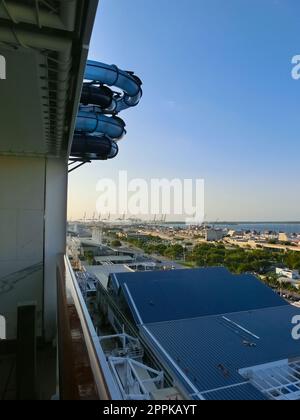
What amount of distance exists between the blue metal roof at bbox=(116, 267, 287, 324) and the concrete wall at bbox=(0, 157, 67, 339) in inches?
149

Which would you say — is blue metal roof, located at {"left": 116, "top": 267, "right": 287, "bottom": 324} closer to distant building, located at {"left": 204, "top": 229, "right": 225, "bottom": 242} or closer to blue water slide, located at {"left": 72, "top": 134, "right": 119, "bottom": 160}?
distant building, located at {"left": 204, "top": 229, "right": 225, "bottom": 242}

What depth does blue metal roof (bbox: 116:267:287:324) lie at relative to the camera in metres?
7.04

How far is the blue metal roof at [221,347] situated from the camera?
421cm

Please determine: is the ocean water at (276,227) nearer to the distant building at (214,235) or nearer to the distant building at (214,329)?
the distant building at (214,235)

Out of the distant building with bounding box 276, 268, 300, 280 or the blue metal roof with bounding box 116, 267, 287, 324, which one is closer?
the blue metal roof with bounding box 116, 267, 287, 324

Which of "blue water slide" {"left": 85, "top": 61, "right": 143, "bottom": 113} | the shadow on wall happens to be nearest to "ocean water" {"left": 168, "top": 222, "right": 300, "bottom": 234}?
"blue water slide" {"left": 85, "top": 61, "right": 143, "bottom": 113}

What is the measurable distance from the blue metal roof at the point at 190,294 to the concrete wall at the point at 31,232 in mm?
3787

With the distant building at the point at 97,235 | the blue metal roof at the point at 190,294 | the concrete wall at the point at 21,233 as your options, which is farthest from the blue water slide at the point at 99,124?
the distant building at the point at 97,235

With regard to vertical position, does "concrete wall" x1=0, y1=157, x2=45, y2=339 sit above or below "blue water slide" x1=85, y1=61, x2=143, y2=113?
below

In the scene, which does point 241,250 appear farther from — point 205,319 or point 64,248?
point 64,248

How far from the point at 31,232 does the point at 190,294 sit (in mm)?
5779

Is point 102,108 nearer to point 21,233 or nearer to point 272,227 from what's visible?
point 21,233

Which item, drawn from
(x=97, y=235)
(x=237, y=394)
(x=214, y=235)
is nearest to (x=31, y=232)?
(x=237, y=394)

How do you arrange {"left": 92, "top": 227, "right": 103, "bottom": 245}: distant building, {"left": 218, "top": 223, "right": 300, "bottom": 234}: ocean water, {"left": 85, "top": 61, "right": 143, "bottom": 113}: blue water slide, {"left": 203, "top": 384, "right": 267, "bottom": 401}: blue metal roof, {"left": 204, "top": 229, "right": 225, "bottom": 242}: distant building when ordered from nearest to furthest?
1. {"left": 85, "top": 61, "right": 143, "bottom": 113}: blue water slide
2. {"left": 203, "top": 384, "right": 267, "bottom": 401}: blue metal roof
3. {"left": 218, "top": 223, "right": 300, "bottom": 234}: ocean water
4. {"left": 204, "top": 229, "right": 225, "bottom": 242}: distant building
5. {"left": 92, "top": 227, "right": 103, "bottom": 245}: distant building
